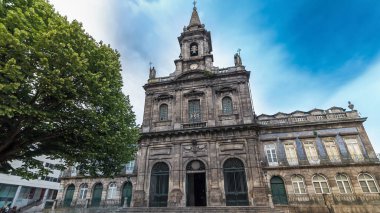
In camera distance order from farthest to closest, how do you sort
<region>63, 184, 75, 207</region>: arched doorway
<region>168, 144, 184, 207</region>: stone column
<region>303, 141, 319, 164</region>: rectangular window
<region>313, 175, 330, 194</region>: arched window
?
<region>63, 184, 75, 207</region>: arched doorway, <region>303, 141, 319, 164</region>: rectangular window, <region>168, 144, 184, 207</region>: stone column, <region>313, 175, 330, 194</region>: arched window

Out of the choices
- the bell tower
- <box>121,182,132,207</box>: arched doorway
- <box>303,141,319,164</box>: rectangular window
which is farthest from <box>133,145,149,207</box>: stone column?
<box>303,141,319,164</box>: rectangular window

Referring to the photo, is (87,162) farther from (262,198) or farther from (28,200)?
(28,200)

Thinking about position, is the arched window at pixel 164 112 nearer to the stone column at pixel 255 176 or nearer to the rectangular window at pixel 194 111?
the rectangular window at pixel 194 111

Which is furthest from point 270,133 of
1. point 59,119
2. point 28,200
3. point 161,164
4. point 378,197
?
point 28,200

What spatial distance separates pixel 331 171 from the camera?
1684cm

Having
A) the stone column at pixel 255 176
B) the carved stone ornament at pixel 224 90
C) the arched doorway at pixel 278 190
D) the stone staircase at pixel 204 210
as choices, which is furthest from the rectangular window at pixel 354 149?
the carved stone ornament at pixel 224 90

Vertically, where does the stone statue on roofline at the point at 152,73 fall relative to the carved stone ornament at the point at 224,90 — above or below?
above

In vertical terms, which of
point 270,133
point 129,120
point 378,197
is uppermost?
point 270,133

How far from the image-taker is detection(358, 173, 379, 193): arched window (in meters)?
15.7

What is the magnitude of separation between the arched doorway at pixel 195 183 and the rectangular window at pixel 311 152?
9100 millimetres

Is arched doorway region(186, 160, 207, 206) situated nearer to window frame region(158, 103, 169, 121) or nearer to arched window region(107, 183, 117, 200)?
window frame region(158, 103, 169, 121)

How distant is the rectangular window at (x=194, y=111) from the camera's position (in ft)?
68.0

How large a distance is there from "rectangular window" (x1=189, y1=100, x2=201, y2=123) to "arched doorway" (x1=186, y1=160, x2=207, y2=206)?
414cm

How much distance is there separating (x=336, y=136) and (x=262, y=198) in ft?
28.6
